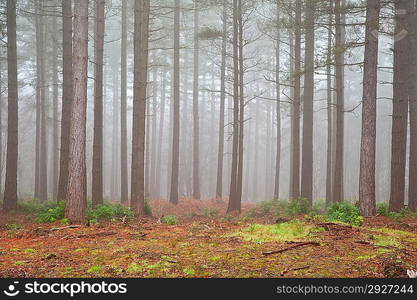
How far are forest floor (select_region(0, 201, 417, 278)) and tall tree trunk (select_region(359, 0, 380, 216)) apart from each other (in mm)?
1601

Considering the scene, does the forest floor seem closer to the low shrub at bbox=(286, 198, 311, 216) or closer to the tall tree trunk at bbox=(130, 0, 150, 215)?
the tall tree trunk at bbox=(130, 0, 150, 215)

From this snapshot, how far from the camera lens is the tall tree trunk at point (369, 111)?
452 inches

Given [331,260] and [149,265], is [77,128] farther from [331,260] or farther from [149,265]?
[331,260]

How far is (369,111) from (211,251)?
24.3 ft

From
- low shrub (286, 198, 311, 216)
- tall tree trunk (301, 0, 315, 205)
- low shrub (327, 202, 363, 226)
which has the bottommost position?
low shrub (286, 198, 311, 216)

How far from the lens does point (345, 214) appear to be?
36.2 feet

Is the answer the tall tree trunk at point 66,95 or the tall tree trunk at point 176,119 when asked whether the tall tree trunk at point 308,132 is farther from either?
the tall tree trunk at point 66,95

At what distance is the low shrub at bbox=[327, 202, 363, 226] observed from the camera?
10.4m

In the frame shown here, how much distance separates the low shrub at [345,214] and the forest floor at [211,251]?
1.26 feet

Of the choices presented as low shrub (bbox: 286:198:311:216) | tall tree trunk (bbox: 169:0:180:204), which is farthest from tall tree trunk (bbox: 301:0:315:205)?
tall tree trunk (bbox: 169:0:180:204)

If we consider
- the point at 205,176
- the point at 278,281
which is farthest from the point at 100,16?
the point at 205,176

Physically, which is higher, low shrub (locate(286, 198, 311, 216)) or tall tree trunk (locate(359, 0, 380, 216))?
tall tree trunk (locate(359, 0, 380, 216))

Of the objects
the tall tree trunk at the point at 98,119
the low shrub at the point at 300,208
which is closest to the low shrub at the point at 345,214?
the low shrub at the point at 300,208

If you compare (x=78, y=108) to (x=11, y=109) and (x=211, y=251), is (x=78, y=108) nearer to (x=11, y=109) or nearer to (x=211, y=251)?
(x=211, y=251)
